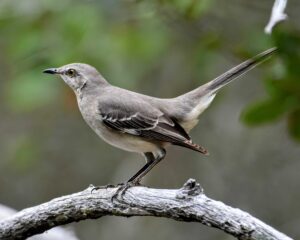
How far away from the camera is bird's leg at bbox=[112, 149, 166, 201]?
5150mm

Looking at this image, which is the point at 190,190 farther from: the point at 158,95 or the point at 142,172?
the point at 158,95

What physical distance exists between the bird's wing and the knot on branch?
4.20ft

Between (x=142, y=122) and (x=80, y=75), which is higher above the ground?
(x=80, y=75)

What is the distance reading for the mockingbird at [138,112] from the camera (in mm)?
5996

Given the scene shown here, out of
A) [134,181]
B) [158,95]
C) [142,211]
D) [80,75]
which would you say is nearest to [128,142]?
[134,181]

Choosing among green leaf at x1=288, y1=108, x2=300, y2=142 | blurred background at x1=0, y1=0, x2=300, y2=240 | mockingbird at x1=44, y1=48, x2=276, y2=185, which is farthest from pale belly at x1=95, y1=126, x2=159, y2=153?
green leaf at x1=288, y1=108, x2=300, y2=142

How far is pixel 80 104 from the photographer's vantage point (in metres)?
6.44

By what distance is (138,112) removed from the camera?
20.3 ft

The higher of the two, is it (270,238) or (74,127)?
(74,127)

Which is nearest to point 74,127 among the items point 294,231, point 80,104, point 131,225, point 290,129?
point 131,225

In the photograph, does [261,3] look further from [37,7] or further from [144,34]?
[37,7]

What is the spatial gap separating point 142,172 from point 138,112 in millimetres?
469

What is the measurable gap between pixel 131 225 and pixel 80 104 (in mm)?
2699

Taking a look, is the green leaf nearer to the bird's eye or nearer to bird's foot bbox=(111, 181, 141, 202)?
bird's foot bbox=(111, 181, 141, 202)
